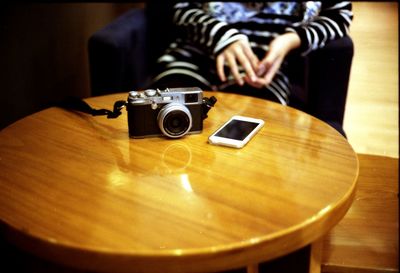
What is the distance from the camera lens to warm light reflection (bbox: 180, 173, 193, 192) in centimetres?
63

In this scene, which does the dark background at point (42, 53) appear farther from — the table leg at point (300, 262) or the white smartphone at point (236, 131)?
the table leg at point (300, 262)

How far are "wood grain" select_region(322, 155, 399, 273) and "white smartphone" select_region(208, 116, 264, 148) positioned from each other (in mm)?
248

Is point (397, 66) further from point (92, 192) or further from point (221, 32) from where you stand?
point (92, 192)

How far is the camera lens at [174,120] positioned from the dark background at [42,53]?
2.74ft

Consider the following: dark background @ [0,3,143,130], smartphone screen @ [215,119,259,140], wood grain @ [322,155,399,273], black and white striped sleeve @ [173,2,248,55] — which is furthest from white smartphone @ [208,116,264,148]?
dark background @ [0,3,143,130]

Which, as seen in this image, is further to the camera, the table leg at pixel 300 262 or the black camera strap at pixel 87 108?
the black camera strap at pixel 87 108

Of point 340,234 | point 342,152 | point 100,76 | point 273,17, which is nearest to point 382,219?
point 340,234

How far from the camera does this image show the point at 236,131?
803mm

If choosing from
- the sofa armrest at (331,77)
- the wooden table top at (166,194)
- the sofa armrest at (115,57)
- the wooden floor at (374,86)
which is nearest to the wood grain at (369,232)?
the wooden table top at (166,194)

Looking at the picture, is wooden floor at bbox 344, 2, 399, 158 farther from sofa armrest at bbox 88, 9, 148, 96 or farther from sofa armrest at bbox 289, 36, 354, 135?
sofa armrest at bbox 88, 9, 148, 96

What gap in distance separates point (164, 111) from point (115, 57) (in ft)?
1.88

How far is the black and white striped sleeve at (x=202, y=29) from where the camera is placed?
119cm

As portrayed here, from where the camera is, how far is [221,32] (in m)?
1.20

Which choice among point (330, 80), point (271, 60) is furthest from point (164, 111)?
point (330, 80)
